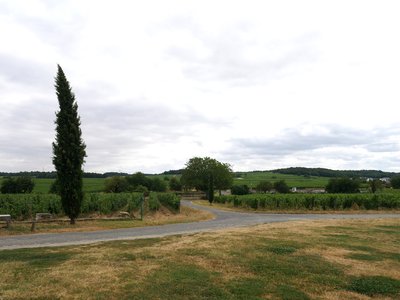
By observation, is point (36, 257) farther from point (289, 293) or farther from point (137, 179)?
point (137, 179)

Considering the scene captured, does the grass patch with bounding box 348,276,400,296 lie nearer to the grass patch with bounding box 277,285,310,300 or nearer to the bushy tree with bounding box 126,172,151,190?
the grass patch with bounding box 277,285,310,300

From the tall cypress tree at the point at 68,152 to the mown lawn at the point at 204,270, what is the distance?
9809 mm

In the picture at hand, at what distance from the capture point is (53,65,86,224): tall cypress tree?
20875 millimetres

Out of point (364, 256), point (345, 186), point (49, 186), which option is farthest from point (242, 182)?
point (364, 256)

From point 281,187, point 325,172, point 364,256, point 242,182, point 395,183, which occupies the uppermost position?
point 325,172

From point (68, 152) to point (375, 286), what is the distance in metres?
17.2

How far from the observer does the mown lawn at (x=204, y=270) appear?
6828 mm

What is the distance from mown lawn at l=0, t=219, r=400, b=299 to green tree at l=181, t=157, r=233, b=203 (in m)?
67.9

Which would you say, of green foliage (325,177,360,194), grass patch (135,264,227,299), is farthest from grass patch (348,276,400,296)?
green foliage (325,177,360,194)

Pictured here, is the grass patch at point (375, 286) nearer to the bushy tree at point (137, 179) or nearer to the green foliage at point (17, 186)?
the green foliage at point (17, 186)

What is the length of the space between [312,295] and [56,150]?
56.8 feet

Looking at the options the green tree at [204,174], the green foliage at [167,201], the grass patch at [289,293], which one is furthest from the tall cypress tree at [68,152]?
the green tree at [204,174]

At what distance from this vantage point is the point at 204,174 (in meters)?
83.0

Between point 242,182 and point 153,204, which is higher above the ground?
point 242,182
